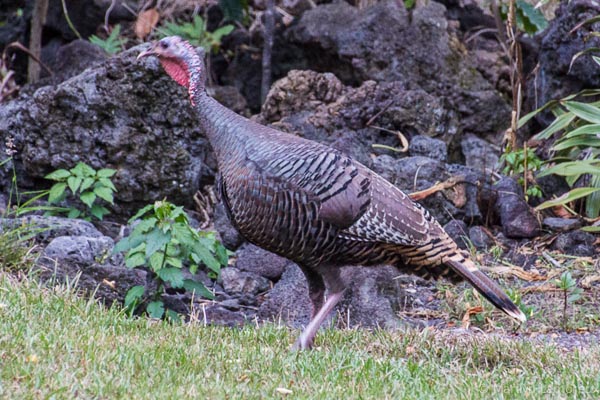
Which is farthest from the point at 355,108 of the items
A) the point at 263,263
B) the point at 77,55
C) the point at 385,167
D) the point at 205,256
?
the point at 77,55

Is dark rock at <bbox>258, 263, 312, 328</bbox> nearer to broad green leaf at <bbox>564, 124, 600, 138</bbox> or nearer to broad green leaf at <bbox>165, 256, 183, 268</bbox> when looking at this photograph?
broad green leaf at <bbox>165, 256, 183, 268</bbox>

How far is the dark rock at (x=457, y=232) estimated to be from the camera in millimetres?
7844

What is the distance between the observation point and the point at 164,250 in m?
6.23

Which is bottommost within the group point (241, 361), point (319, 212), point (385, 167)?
point (385, 167)

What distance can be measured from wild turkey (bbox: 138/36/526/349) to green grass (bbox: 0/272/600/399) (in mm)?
327

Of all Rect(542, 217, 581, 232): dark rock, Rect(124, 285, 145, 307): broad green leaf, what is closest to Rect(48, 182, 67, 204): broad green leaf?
Rect(124, 285, 145, 307): broad green leaf

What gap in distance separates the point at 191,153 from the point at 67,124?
1.05 meters

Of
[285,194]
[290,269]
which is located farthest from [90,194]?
[285,194]

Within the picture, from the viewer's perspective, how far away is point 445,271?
5691mm

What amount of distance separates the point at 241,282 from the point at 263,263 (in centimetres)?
27

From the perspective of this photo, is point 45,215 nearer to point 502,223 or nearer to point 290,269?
point 290,269

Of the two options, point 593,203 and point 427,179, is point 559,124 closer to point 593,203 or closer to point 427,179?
point 593,203

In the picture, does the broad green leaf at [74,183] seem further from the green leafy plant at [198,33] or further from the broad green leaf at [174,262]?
the green leafy plant at [198,33]

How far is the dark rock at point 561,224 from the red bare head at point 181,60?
11.8 ft
